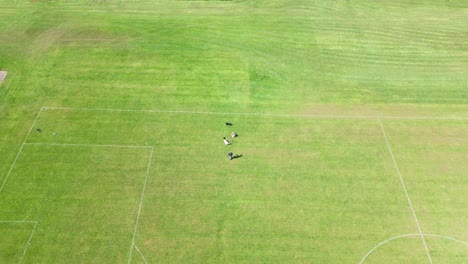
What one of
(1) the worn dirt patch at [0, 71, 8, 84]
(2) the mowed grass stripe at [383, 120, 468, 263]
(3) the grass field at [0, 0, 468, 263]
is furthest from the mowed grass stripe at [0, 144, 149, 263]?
(2) the mowed grass stripe at [383, 120, 468, 263]

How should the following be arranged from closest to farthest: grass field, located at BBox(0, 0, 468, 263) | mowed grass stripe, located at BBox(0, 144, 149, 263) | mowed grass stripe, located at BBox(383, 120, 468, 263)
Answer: mowed grass stripe, located at BBox(0, 144, 149, 263)
grass field, located at BBox(0, 0, 468, 263)
mowed grass stripe, located at BBox(383, 120, 468, 263)

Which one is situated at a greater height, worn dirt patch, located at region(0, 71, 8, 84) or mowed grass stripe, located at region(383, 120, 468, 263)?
worn dirt patch, located at region(0, 71, 8, 84)

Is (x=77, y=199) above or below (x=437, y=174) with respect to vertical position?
above

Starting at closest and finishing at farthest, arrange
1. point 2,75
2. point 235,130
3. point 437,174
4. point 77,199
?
1. point 77,199
2. point 437,174
3. point 235,130
4. point 2,75

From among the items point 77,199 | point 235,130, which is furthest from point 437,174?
point 77,199

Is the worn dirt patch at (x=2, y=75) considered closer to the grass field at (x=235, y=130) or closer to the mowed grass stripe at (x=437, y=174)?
the grass field at (x=235, y=130)

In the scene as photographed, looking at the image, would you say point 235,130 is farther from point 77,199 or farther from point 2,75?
point 2,75

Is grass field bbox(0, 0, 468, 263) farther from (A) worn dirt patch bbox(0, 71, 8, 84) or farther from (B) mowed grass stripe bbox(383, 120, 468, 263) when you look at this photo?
(A) worn dirt patch bbox(0, 71, 8, 84)

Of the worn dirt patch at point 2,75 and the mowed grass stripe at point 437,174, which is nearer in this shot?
the mowed grass stripe at point 437,174

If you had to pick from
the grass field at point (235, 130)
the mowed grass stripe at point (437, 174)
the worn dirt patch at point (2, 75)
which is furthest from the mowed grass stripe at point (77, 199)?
the mowed grass stripe at point (437, 174)
